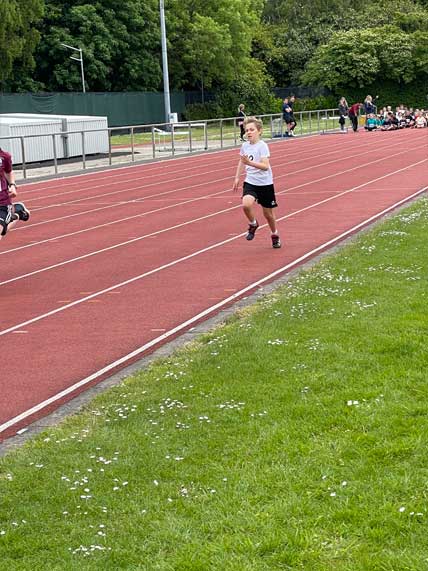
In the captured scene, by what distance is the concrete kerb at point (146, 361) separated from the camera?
255 inches

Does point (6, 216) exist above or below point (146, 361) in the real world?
above

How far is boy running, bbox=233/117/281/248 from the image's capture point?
44.5ft

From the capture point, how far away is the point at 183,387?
712 centimetres

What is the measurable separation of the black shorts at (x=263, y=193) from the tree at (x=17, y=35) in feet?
134

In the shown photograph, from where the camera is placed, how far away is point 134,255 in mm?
14078

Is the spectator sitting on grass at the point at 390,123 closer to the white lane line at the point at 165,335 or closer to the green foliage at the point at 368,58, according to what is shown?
the green foliage at the point at 368,58

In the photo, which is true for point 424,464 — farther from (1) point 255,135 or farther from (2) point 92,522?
(1) point 255,135

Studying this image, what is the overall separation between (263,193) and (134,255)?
1875 millimetres

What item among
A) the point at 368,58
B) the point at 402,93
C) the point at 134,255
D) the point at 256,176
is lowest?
the point at 402,93

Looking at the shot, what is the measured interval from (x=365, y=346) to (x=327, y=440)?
2.13 m

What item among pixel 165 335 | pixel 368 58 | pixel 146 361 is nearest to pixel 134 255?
pixel 165 335

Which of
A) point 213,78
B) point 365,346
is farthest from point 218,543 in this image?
point 213,78

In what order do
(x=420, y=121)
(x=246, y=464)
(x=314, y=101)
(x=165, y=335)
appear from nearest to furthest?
(x=246, y=464), (x=165, y=335), (x=420, y=121), (x=314, y=101)

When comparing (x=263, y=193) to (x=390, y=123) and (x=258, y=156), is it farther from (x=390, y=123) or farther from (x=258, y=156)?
(x=390, y=123)
